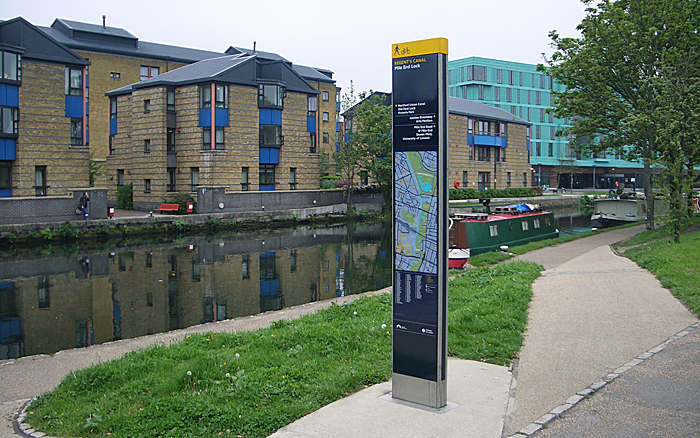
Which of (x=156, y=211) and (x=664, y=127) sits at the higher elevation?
(x=664, y=127)

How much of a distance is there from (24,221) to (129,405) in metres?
28.7

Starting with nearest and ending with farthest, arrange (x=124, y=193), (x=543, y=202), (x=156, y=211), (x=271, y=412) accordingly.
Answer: (x=271, y=412)
(x=156, y=211)
(x=124, y=193)
(x=543, y=202)

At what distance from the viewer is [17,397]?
843 cm

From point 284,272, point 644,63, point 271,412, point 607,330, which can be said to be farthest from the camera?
point 644,63

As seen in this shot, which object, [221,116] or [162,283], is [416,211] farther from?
[221,116]

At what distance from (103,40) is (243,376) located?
61.9 meters

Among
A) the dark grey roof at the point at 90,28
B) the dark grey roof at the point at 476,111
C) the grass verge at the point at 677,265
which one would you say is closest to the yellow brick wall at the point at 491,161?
the dark grey roof at the point at 476,111

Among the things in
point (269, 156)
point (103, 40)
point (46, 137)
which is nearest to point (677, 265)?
point (46, 137)

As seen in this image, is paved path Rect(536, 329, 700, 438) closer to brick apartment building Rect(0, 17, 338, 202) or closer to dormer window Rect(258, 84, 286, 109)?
brick apartment building Rect(0, 17, 338, 202)

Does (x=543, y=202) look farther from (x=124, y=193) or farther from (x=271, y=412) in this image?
(x=271, y=412)

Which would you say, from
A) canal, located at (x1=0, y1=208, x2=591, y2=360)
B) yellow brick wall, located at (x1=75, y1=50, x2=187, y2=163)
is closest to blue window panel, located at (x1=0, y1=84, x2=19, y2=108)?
canal, located at (x1=0, y1=208, x2=591, y2=360)

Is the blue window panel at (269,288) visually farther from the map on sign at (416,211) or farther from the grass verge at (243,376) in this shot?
the map on sign at (416,211)

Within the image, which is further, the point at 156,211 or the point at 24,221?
the point at 156,211

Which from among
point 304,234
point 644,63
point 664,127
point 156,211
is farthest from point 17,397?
point 156,211
